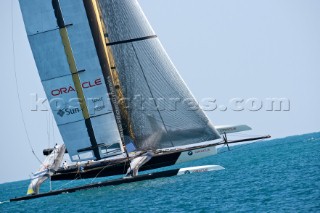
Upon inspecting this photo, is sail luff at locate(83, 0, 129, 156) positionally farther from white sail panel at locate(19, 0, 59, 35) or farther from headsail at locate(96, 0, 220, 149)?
white sail panel at locate(19, 0, 59, 35)

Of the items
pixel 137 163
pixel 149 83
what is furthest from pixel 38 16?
pixel 137 163

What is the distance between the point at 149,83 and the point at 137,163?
15.6 feet

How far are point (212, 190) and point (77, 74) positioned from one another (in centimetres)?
1070

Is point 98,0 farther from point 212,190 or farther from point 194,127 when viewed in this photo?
point 212,190

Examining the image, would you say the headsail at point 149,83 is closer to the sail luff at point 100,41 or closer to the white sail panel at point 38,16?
the sail luff at point 100,41

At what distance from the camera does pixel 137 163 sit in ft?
127

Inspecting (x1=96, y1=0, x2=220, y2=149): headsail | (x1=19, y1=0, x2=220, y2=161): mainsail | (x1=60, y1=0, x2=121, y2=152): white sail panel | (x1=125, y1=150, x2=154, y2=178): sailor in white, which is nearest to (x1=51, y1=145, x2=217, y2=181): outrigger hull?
(x1=125, y1=150, x2=154, y2=178): sailor in white

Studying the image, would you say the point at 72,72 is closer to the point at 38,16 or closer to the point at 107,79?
the point at 107,79

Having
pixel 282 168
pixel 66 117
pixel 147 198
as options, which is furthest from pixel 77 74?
pixel 282 168

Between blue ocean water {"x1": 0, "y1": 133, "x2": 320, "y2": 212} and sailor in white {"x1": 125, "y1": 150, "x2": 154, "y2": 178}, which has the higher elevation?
sailor in white {"x1": 125, "y1": 150, "x2": 154, "y2": 178}

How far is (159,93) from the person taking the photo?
126ft

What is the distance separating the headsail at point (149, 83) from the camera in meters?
38.1

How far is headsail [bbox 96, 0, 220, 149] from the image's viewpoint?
125ft

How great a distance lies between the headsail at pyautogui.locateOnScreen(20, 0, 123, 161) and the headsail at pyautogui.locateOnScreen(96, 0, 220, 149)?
2294 mm
